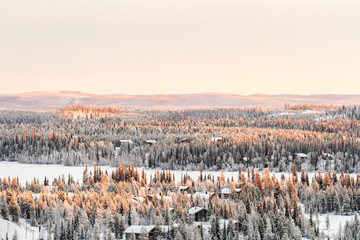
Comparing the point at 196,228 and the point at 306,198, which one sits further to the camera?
the point at 306,198

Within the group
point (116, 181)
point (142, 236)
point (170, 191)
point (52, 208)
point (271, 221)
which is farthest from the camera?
point (116, 181)

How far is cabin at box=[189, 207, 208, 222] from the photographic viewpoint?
416 ft

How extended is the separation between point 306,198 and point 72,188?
75.6 metres

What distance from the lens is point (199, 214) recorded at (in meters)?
128

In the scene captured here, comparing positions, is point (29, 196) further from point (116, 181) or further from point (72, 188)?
point (116, 181)

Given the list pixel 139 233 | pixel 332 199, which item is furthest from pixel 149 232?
pixel 332 199

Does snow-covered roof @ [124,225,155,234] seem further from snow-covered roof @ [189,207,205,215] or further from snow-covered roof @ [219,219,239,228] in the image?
snow-covered roof @ [219,219,239,228]

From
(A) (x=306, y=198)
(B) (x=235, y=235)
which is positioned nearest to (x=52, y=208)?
(B) (x=235, y=235)

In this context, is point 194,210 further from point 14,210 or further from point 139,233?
point 14,210

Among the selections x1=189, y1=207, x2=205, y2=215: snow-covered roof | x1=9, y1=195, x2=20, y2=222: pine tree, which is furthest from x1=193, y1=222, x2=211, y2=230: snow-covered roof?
x1=9, y1=195, x2=20, y2=222: pine tree

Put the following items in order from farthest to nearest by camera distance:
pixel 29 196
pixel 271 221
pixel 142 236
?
pixel 29 196
pixel 271 221
pixel 142 236

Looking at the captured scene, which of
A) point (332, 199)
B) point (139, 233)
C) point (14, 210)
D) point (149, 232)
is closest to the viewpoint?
point (139, 233)

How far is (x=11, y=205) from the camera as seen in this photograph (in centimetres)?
13738

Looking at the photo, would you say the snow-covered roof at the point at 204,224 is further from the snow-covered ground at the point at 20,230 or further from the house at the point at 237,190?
the snow-covered ground at the point at 20,230
